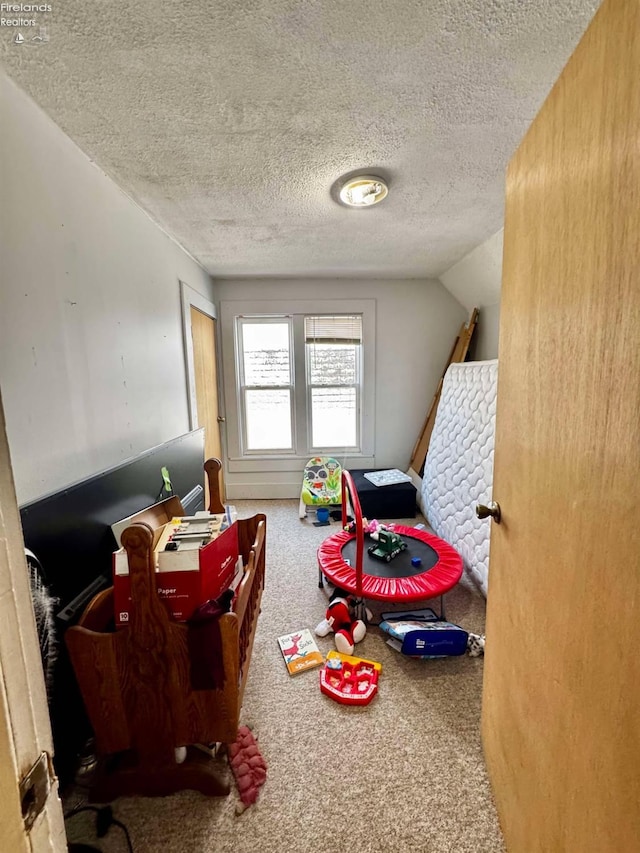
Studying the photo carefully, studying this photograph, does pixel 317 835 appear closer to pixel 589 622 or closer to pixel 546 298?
pixel 589 622

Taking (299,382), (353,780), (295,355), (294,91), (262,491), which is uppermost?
(294,91)

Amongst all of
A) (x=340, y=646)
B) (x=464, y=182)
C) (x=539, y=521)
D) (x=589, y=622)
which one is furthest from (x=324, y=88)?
(x=340, y=646)

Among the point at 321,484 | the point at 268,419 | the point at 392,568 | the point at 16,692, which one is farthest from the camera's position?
the point at 268,419

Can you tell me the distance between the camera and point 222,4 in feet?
2.90

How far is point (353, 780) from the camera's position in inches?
45.3

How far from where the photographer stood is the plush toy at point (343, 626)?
168 cm

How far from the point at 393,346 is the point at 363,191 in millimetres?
2006

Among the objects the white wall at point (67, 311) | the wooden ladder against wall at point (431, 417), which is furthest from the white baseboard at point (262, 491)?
the white wall at point (67, 311)

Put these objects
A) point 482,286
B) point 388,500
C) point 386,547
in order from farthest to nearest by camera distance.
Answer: point 388,500 → point 482,286 → point 386,547

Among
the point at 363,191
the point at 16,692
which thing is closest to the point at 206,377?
the point at 363,191

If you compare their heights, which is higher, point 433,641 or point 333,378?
point 333,378

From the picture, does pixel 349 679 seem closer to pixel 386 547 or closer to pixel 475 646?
pixel 475 646

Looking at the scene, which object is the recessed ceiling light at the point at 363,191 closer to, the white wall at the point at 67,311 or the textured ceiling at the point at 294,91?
the textured ceiling at the point at 294,91

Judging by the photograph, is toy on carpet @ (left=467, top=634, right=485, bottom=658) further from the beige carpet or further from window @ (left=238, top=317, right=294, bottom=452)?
window @ (left=238, top=317, right=294, bottom=452)
